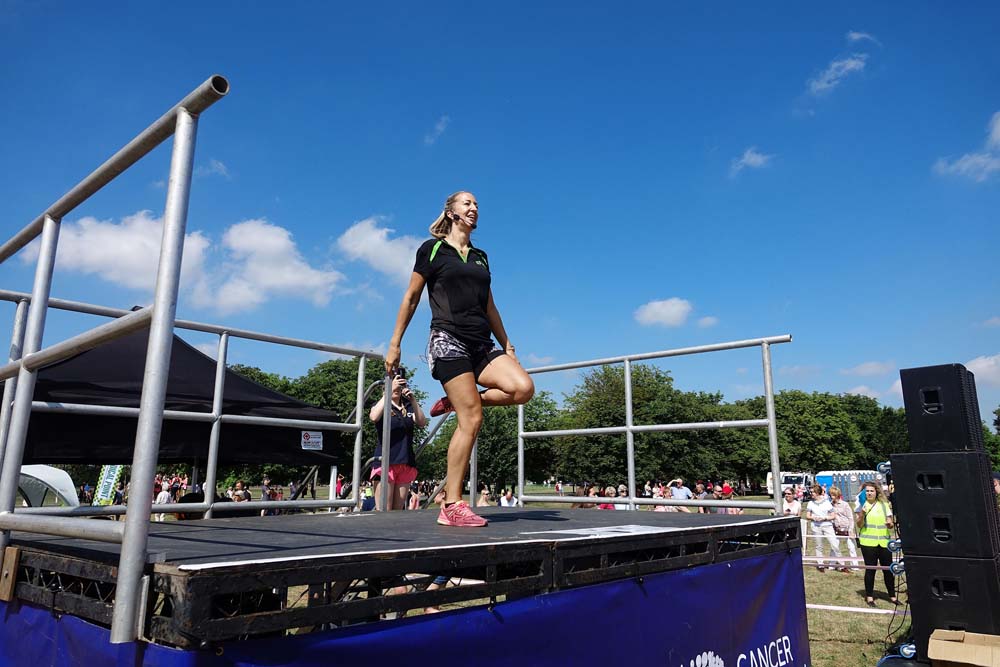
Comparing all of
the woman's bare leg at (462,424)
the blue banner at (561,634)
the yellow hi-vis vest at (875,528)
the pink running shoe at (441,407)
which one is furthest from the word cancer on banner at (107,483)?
the yellow hi-vis vest at (875,528)

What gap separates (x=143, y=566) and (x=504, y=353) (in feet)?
8.25

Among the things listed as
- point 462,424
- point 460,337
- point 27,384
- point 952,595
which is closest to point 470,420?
point 462,424

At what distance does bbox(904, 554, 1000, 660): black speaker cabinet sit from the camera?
463 cm

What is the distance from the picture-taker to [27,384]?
213 centimetres

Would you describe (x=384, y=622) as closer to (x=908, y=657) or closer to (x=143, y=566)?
(x=143, y=566)

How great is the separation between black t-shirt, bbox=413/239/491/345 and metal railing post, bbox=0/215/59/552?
5.73 feet

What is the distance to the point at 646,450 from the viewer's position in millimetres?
34531

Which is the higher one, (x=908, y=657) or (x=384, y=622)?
(x=384, y=622)

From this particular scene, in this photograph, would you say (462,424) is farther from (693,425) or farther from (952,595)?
(952,595)

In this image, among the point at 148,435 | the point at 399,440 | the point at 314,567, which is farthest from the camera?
the point at 399,440

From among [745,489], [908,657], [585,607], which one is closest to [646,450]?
[908,657]

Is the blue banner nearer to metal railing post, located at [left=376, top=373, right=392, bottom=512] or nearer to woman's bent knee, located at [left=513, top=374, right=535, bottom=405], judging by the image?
woman's bent knee, located at [left=513, top=374, right=535, bottom=405]

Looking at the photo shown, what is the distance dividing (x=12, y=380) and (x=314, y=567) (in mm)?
1616

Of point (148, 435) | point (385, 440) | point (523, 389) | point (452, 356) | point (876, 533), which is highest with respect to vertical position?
point (452, 356)
